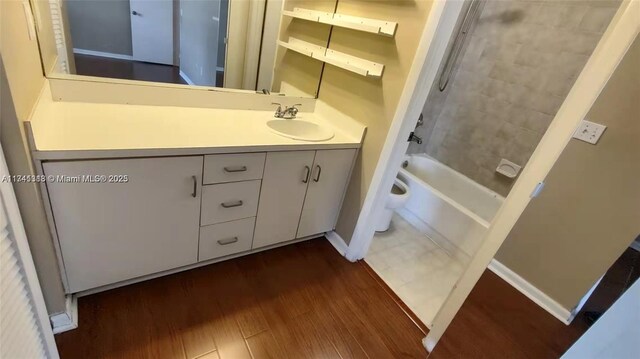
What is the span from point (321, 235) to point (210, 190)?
3.28 feet

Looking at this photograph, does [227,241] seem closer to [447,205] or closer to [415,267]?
[415,267]

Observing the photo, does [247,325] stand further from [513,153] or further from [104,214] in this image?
[513,153]

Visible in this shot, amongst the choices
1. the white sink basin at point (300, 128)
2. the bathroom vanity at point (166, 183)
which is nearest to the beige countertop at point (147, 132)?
the bathroom vanity at point (166, 183)

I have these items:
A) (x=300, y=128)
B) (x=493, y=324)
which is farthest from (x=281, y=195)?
(x=493, y=324)

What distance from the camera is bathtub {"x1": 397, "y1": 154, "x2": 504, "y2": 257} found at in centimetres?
214

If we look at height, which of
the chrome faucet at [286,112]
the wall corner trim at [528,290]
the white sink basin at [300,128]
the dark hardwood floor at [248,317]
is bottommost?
the dark hardwood floor at [248,317]

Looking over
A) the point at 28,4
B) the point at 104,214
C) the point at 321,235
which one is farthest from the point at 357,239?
the point at 28,4

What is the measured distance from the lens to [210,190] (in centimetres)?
137

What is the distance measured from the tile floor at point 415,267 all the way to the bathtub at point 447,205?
122mm

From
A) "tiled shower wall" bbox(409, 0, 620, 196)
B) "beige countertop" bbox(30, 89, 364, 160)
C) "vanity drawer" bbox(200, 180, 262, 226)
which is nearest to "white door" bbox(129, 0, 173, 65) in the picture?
"beige countertop" bbox(30, 89, 364, 160)

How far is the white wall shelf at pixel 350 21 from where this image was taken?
56.5 inches

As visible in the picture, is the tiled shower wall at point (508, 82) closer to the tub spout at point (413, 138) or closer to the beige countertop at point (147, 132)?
the tub spout at point (413, 138)

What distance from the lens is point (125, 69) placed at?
4.56 ft

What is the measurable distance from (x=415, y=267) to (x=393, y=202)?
1.58ft
